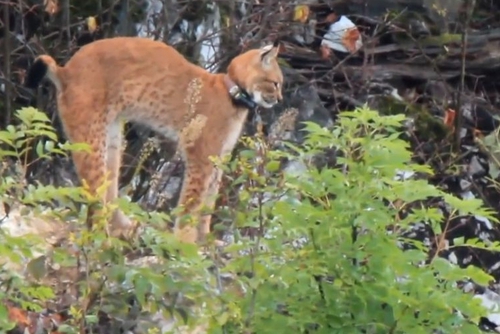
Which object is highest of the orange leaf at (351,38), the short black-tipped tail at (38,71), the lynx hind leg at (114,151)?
the short black-tipped tail at (38,71)

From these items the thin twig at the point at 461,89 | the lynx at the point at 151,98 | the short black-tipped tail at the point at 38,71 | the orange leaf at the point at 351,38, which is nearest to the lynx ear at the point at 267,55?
the lynx at the point at 151,98

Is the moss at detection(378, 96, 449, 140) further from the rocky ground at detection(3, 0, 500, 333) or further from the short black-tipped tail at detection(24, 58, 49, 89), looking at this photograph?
the short black-tipped tail at detection(24, 58, 49, 89)

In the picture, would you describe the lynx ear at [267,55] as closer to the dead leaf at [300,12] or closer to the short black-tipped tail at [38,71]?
the short black-tipped tail at [38,71]

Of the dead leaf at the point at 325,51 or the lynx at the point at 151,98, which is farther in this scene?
the dead leaf at the point at 325,51

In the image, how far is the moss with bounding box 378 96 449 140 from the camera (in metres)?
9.16

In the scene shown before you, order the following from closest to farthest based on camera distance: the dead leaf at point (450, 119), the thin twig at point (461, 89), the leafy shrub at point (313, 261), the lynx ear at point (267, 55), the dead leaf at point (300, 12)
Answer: the leafy shrub at point (313, 261) → the lynx ear at point (267, 55) → the dead leaf at point (300, 12) → the thin twig at point (461, 89) → the dead leaf at point (450, 119)

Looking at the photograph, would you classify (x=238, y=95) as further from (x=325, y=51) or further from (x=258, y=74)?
(x=325, y=51)

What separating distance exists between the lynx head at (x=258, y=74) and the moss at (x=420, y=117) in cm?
206

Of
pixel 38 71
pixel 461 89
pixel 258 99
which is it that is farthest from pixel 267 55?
pixel 461 89

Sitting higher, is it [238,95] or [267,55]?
[267,55]

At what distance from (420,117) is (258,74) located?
2367mm

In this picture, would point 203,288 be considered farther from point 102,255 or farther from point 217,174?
point 217,174

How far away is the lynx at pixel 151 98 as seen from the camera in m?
6.75

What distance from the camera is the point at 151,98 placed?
698cm
